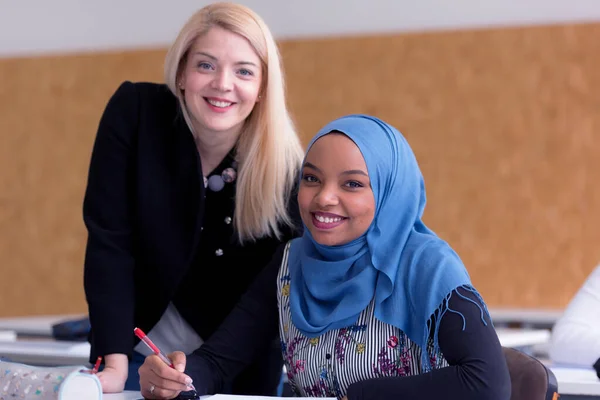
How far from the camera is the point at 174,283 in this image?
1922mm

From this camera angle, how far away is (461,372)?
1.44 meters

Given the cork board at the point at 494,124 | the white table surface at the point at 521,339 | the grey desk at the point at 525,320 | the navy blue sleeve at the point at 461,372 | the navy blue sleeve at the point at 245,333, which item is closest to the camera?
the navy blue sleeve at the point at 461,372

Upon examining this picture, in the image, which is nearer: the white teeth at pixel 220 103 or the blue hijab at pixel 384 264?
the blue hijab at pixel 384 264

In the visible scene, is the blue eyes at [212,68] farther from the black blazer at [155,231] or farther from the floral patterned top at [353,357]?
the floral patterned top at [353,357]

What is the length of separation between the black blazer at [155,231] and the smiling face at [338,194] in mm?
362

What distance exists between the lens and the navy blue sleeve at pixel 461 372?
1435 mm

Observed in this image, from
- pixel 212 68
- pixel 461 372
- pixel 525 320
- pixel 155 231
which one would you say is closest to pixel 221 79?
pixel 212 68

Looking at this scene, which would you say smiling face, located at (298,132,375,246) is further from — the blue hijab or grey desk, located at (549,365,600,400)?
grey desk, located at (549,365,600,400)

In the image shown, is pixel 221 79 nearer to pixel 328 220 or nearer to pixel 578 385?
pixel 328 220

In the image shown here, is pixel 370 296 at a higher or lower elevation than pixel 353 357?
higher

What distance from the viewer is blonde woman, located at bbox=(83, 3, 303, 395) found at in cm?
191

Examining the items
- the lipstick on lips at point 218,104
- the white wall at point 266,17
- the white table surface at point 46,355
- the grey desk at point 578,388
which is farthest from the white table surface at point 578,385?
the white wall at point 266,17

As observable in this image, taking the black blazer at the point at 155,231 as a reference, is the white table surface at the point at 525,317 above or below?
below

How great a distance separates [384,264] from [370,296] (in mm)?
65
